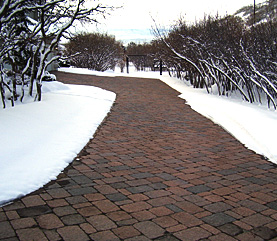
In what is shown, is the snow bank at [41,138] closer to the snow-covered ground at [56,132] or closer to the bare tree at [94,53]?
the snow-covered ground at [56,132]

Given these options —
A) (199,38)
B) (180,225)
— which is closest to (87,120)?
(180,225)

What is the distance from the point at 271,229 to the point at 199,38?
10.2 meters

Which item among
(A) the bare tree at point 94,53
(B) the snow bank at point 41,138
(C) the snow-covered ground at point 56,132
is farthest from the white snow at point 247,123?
(A) the bare tree at point 94,53

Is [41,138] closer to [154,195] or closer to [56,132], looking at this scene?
[56,132]

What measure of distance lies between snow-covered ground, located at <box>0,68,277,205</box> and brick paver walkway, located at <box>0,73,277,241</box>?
0.74ft

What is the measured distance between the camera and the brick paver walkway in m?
3.05

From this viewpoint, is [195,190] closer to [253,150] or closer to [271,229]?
[271,229]

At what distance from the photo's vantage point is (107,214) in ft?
11.0

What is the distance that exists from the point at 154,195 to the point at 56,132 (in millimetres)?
2924

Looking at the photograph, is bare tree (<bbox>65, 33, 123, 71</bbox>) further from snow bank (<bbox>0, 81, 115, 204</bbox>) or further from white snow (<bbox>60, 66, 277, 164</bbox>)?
white snow (<bbox>60, 66, 277, 164</bbox>)

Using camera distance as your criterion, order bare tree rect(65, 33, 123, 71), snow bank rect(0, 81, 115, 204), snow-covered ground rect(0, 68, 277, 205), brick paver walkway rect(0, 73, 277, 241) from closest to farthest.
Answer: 1. brick paver walkway rect(0, 73, 277, 241)
2. snow bank rect(0, 81, 115, 204)
3. snow-covered ground rect(0, 68, 277, 205)
4. bare tree rect(65, 33, 123, 71)

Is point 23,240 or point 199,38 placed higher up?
point 199,38

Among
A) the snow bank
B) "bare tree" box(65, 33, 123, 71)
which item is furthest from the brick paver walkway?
"bare tree" box(65, 33, 123, 71)

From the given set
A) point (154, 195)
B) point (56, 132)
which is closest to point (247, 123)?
point (56, 132)
